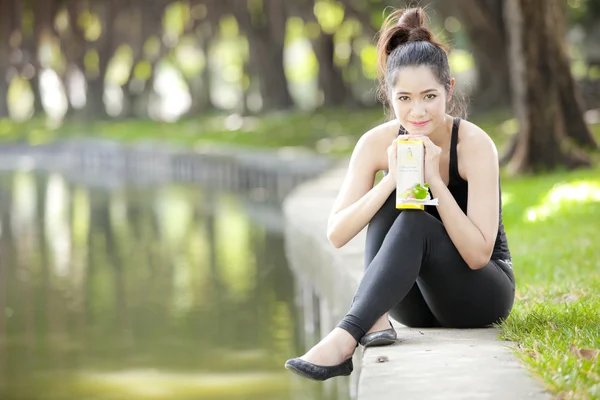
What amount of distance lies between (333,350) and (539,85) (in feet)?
37.5

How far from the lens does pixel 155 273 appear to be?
48.3ft

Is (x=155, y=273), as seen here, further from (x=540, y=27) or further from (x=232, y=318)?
(x=540, y=27)

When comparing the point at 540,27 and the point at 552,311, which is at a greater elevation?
the point at 540,27

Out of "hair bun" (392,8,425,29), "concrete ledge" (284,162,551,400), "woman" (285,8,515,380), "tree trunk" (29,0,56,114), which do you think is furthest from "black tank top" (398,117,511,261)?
"tree trunk" (29,0,56,114)

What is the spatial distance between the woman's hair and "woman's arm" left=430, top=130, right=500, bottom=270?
1.11ft

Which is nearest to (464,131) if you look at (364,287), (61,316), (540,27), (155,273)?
(364,287)

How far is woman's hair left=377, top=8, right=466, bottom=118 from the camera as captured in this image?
5.45m

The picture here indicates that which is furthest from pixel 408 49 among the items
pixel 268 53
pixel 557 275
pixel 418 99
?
pixel 268 53

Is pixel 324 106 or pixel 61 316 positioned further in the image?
pixel 324 106

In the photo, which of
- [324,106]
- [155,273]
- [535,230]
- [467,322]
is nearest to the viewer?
[467,322]

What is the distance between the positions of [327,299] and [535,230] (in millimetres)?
2125

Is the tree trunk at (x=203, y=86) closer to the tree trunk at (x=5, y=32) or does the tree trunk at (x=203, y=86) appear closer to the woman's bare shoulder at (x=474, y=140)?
the tree trunk at (x=5, y=32)

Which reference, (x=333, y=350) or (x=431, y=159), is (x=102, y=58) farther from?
(x=333, y=350)

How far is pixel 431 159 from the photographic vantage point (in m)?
5.30
